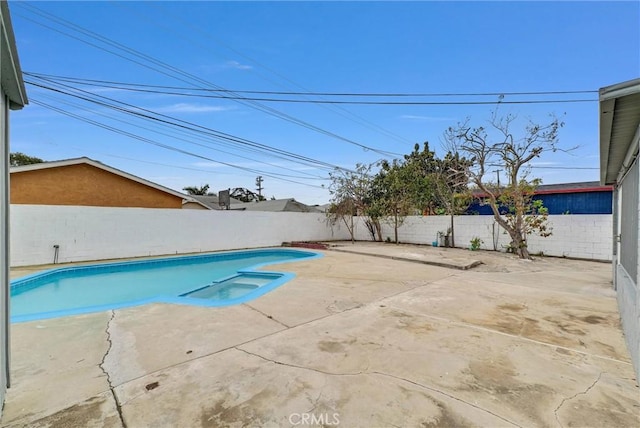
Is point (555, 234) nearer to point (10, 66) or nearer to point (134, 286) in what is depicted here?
point (134, 286)

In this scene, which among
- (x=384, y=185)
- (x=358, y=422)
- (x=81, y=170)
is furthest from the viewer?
(x=384, y=185)

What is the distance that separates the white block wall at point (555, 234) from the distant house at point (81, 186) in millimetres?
11754

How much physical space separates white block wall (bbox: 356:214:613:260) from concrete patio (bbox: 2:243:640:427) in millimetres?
5656

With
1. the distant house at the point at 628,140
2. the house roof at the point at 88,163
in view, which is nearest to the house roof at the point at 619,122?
the distant house at the point at 628,140

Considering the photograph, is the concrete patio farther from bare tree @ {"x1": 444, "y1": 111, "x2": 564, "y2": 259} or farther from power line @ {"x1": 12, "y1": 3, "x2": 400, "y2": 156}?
power line @ {"x1": 12, "y1": 3, "x2": 400, "y2": 156}

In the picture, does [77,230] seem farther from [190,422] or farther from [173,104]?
[190,422]

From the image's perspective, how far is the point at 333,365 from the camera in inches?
96.1

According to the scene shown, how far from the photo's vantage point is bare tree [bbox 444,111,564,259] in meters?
8.32

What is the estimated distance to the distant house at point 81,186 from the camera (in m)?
9.50

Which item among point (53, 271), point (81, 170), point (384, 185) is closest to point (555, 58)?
point (384, 185)

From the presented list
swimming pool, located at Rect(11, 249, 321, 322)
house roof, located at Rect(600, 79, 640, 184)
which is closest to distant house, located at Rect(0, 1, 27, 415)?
swimming pool, located at Rect(11, 249, 321, 322)

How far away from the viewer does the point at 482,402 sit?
195 centimetres

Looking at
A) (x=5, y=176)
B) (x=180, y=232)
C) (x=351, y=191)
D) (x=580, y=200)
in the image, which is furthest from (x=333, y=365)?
(x=580, y=200)

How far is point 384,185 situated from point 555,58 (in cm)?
710
